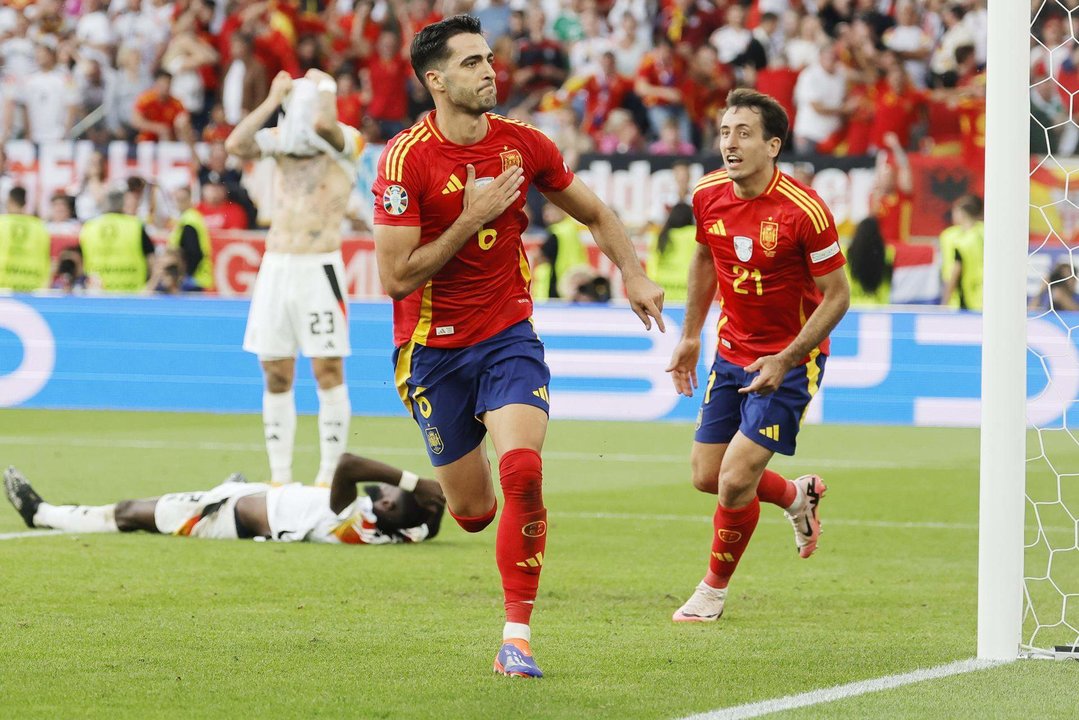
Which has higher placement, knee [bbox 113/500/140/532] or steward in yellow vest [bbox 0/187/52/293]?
steward in yellow vest [bbox 0/187/52/293]

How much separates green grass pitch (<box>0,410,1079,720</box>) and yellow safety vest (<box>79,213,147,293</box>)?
7.32 meters

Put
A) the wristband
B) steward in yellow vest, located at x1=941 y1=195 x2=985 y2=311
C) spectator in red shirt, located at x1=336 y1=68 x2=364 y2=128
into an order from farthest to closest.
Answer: spectator in red shirt, located at x1=336 y1=68 x2=364 y2=128 → steward in yellow vest, located at x1=941 y1=195 x2=985 y2=311 → the wristband

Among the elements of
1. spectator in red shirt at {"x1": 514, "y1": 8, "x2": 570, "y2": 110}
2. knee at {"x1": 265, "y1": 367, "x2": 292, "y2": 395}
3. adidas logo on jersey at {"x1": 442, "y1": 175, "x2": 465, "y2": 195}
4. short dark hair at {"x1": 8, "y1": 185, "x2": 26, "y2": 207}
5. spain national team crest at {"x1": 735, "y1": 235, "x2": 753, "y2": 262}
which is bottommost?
knee at {"x1": 265, "y1": 367, "x2": 292, "y2": 395}

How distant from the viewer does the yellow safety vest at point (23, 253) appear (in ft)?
60.9

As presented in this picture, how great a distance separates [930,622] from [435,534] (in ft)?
9.86

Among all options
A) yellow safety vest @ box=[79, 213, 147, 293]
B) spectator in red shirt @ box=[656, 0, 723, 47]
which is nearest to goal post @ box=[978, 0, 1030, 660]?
yellow safety vest @ box=[79, 213, 147, 293]

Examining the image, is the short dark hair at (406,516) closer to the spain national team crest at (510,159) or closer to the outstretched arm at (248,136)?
the outstretched arm at (248,136)

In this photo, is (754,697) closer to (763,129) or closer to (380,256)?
(380,256)

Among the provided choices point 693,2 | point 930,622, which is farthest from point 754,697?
point 693,2

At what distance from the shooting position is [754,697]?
5043 millimetres

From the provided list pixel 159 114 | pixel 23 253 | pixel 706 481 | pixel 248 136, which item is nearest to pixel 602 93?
pixel 159 114

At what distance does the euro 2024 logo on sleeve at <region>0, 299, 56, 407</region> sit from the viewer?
15.7 m

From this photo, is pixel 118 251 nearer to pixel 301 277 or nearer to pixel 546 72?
pixel 546 72

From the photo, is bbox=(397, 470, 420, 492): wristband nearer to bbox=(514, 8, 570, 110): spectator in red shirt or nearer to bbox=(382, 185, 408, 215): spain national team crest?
bbox=(382, 185, 408, 215): spain national team crest
